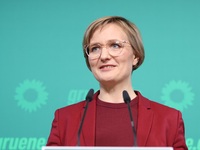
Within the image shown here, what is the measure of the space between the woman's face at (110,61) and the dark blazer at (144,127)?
0.14m

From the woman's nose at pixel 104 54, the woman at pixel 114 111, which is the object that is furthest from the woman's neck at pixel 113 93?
the woman's nose at pixel 104 54

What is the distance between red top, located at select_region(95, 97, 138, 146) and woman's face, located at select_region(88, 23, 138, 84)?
0.11 metres

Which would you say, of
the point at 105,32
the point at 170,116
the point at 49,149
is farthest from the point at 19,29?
the point at 49,149

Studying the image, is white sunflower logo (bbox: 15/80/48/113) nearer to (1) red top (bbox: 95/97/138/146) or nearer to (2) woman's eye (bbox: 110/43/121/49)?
(1) red top (bbox: 95/97/138/146)

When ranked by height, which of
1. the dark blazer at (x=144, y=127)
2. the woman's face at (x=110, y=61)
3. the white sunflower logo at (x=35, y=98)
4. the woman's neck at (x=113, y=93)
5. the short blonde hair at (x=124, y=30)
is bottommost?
the dark blazer at (x=144, y=127)

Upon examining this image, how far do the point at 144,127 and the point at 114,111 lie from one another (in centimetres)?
15

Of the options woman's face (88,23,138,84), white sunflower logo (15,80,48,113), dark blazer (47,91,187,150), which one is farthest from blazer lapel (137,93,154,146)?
white sunflower logo (15,80,48,113)

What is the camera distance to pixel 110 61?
5.52 feet

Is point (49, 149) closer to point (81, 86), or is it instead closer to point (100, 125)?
point (100, 125)

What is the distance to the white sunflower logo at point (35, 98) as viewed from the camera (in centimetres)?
283

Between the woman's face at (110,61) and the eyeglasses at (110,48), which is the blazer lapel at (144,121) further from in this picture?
the eyeglasses at (110,48)

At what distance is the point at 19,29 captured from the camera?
297cm

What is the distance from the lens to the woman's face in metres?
1.69

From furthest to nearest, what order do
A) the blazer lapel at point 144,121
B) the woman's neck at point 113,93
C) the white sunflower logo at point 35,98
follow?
the white sunflower logo at point 35,98, the woman's neck at point 113,93, the blazer lapel at point 144,121
